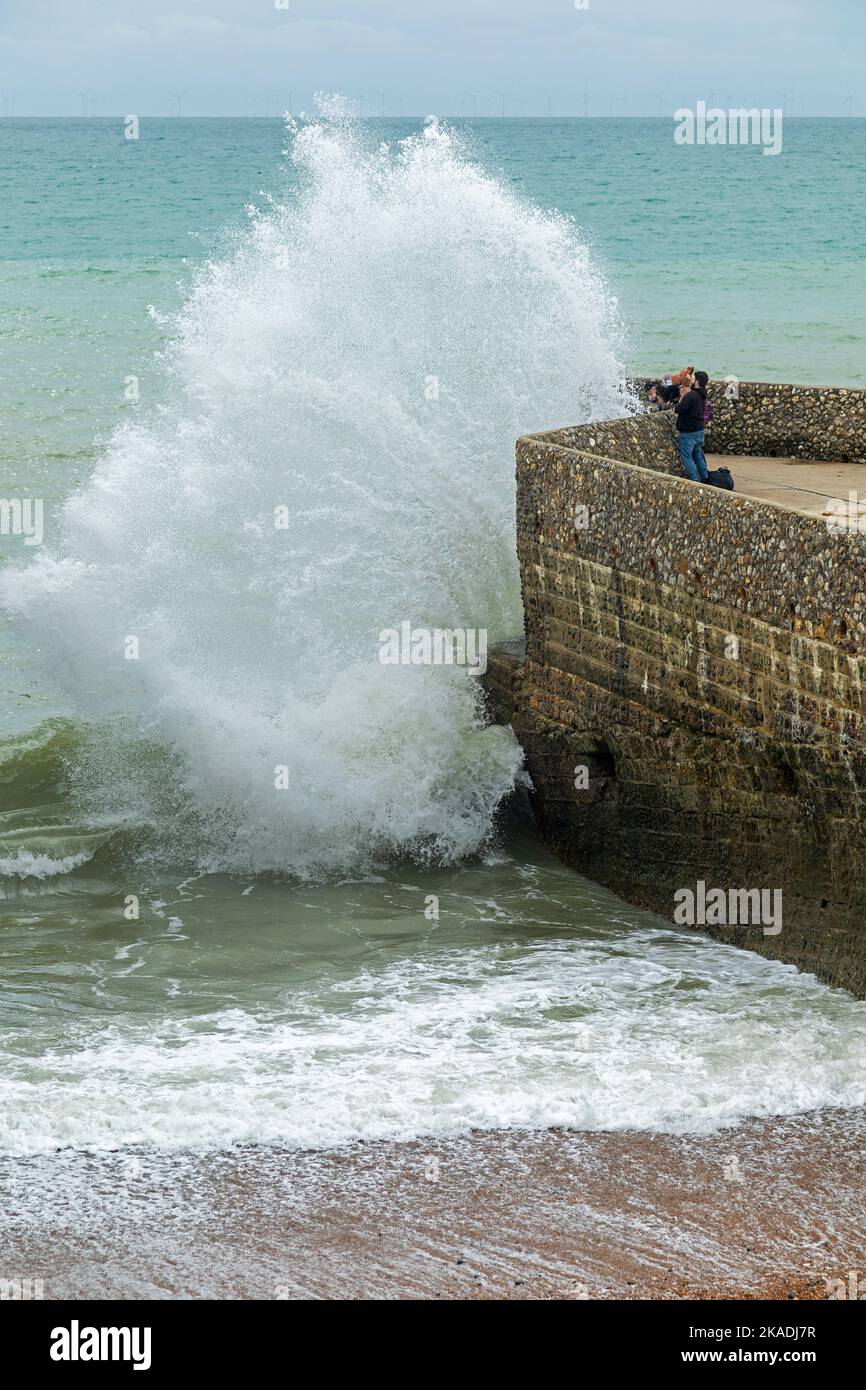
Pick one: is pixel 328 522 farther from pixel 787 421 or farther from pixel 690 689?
pixel 787 421

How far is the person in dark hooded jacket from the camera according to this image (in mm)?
10773

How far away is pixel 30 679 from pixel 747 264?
1543 inches

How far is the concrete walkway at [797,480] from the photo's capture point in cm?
1068

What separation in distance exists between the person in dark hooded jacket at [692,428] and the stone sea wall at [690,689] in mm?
407

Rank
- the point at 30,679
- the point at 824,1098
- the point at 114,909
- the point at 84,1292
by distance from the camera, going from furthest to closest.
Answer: the point at 30,679
the point at 114,909
the point at 824,1098
the point at 84,1292

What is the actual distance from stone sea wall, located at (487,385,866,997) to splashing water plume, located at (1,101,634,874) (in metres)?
0.85

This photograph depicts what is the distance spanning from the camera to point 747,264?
4841 cm

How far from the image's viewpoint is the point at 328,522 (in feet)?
36.4

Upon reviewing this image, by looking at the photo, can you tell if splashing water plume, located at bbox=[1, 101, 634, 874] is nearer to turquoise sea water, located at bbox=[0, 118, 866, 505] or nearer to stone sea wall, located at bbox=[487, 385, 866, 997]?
stone sea wall, located at bbox=[487, 385, 866, 997]

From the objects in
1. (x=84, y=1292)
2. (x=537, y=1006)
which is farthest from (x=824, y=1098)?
(x=84, y=1292)

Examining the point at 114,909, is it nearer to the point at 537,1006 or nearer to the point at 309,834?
the point at 309,834

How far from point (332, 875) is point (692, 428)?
13.2 ft

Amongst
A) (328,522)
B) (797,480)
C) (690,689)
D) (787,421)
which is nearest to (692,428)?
(797,480)

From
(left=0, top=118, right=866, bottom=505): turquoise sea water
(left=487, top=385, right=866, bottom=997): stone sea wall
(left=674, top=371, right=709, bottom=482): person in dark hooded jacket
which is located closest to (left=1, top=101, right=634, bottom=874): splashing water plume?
(left=487, top=385, right=866, bottom=997): stone sea wall
